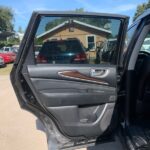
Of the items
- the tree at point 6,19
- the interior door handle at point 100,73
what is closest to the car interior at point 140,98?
the interior door handle at point 100,73

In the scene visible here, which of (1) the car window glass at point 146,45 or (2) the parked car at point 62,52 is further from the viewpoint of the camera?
(1) the car window glass at point 146,45

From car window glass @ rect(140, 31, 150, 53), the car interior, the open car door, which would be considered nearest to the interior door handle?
the open car door

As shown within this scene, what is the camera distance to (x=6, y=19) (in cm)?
5403

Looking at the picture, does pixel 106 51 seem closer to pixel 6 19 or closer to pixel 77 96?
A: pixel 77 96

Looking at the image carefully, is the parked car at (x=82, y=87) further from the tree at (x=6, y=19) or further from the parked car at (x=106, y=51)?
the tree at (x=6, y=19)

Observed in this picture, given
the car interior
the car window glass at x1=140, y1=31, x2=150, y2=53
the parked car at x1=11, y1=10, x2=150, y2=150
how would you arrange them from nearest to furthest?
the parked car at x1=11, y1=10, x2=150, y2=150, the car interior, the car window glass at x1=140, y1=31, x2=150, y2=53

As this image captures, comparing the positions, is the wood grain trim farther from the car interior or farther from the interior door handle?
the car interior

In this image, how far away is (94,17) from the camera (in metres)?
3.67

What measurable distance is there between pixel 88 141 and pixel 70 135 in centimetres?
24

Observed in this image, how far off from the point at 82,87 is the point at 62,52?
0.45 meters

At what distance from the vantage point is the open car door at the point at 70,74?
11.9 feet

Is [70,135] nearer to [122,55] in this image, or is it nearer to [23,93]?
[23,93]

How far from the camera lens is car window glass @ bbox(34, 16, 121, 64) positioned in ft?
12.0

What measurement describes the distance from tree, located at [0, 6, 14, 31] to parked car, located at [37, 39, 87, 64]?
5102 cm
